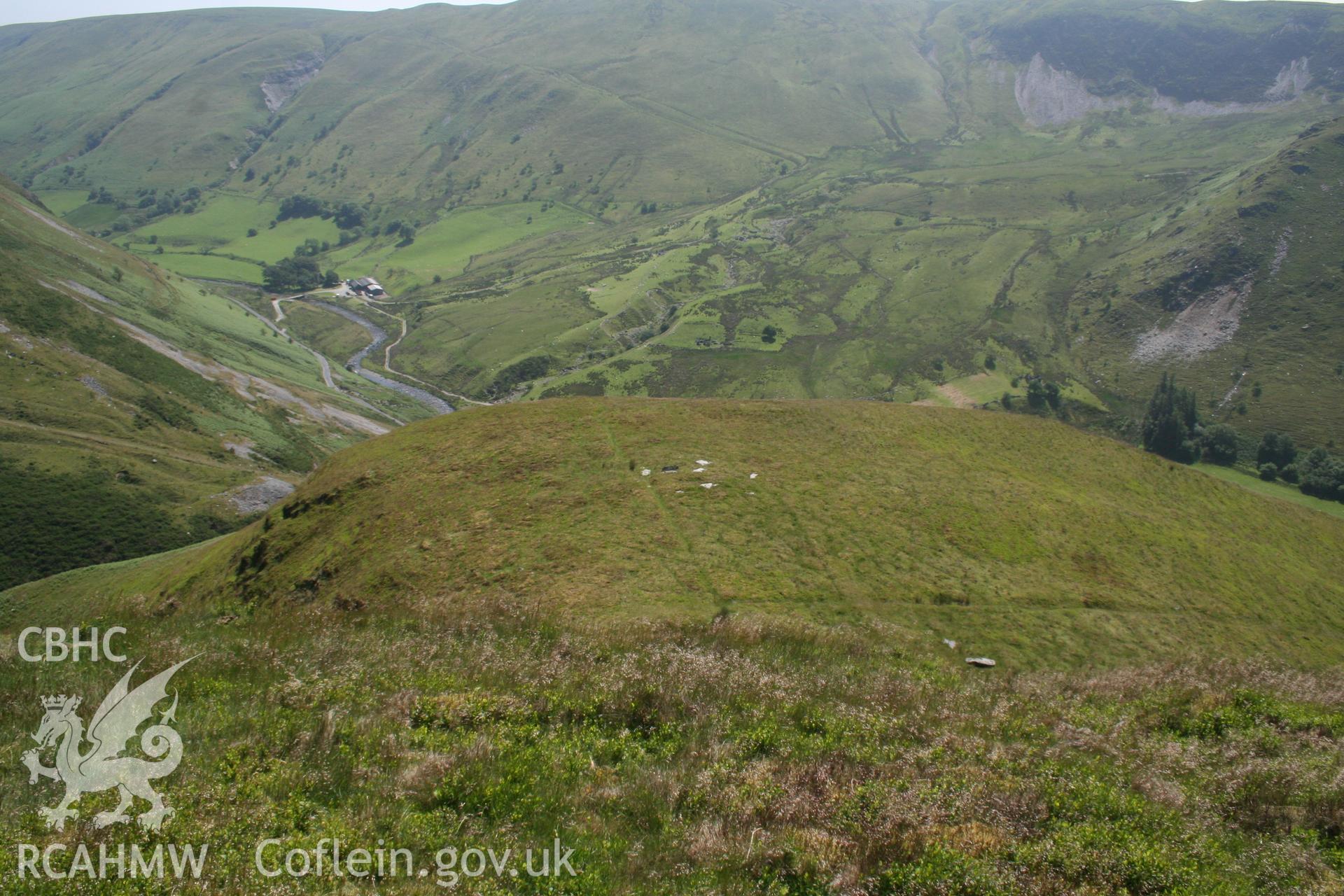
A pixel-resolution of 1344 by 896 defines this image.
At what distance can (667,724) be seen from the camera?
48.5ft

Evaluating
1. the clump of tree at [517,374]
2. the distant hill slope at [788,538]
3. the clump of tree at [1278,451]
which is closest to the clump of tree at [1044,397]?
the clump of tree at [1278,451]

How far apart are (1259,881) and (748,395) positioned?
17869 centimetres

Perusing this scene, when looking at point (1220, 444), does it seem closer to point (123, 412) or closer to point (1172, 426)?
point (1172, 426)

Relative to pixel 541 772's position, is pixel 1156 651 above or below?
below

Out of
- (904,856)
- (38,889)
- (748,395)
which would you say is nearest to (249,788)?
(38,889)

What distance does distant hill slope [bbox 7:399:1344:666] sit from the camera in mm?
32344

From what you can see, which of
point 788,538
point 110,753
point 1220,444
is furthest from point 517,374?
point 110,753

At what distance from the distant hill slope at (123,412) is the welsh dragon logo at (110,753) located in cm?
7597

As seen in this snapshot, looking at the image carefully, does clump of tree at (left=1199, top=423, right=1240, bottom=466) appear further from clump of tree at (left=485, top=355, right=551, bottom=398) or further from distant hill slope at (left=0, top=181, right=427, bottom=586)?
distant hill slope at (left=0, top=181, right=427, bottom=586)

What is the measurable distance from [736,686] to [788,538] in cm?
2174

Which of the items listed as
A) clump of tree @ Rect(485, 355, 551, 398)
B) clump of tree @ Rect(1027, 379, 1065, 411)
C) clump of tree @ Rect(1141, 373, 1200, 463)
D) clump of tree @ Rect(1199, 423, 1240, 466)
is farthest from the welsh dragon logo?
clump of tree @ Rect(1199, 423, 1240, 466)

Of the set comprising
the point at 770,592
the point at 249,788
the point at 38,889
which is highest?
the point at 38,889

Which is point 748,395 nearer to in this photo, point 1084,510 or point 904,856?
point 1084,510

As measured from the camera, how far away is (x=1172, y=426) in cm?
16838
